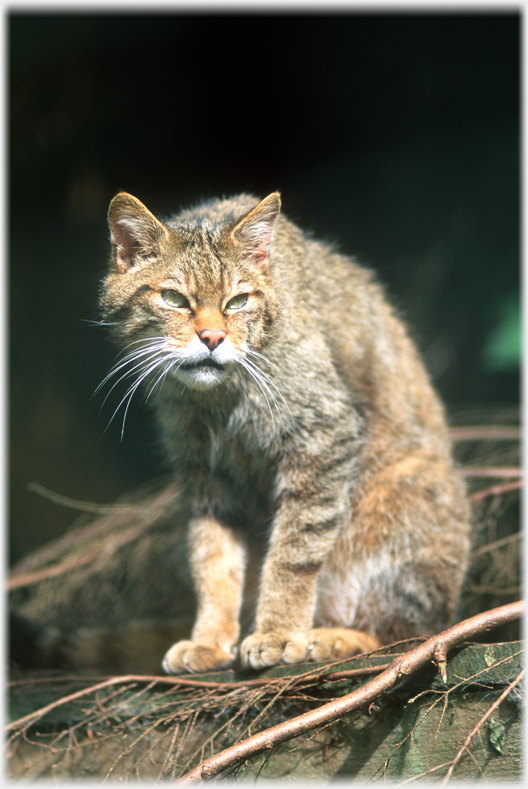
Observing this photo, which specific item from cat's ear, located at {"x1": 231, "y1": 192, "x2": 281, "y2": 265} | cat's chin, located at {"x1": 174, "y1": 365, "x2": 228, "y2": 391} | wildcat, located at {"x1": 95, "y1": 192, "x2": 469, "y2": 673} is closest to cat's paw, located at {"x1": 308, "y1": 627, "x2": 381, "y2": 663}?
wildcat, located at {"x1": 95, "y1": 192, "x2": 469, "y2": 673}

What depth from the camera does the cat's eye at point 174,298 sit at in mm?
2139

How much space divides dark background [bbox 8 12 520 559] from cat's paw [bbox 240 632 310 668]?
6.94 feet

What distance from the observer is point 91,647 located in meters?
2.76

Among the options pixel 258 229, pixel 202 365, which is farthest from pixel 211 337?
pixel 258 229

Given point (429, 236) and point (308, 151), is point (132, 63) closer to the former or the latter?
point (308, 151)

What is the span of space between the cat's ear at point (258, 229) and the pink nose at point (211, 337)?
0.36 m

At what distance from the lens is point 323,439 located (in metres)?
2.45

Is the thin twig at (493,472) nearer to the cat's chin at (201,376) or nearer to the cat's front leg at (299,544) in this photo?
the cat's front leg at (299,544)

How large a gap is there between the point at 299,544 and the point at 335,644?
14.8 inches

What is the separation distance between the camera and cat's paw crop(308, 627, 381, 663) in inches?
89.9

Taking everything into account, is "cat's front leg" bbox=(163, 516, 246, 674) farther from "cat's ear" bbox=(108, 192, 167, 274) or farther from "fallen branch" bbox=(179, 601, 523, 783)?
"cat's ear" bbox=(108, 192, 167, 274)

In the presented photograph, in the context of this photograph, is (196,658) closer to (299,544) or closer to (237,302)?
(299,544)

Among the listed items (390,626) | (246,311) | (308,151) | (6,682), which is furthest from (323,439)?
(308,151)

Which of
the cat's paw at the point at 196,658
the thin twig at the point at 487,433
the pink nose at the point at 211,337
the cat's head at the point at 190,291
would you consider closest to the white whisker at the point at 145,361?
the cat's head at the point at 190,291
